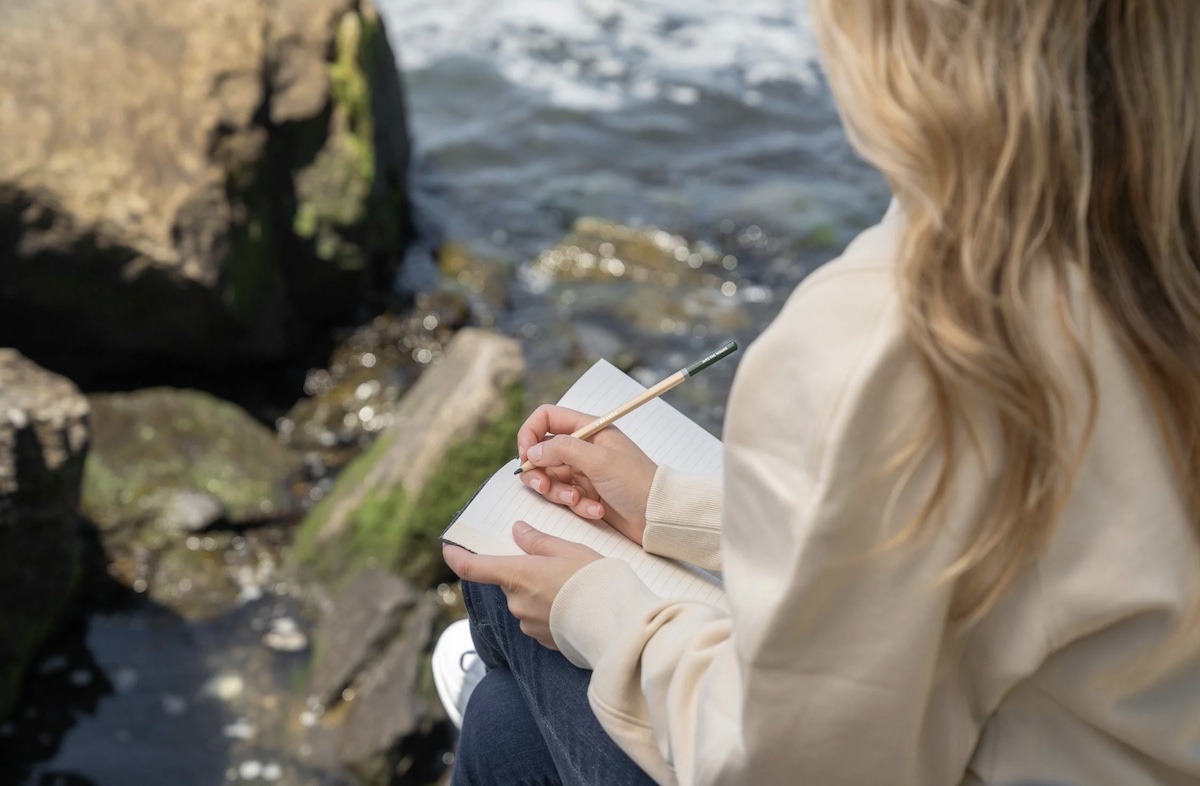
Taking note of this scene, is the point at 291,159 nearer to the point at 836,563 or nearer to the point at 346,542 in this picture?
the point at 346,542

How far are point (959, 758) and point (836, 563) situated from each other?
0.27 metres

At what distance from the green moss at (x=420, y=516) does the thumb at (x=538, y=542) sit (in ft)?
5.74

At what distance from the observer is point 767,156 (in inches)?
265

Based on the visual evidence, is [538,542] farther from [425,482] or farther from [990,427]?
[425,482]

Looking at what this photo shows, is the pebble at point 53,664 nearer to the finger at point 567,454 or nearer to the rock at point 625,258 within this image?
the finger at point 567,454

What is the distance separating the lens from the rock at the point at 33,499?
9.68 ft

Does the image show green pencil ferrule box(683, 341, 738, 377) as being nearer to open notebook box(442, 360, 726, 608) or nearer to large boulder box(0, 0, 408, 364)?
open notebook box(442, 360, 726, 608)

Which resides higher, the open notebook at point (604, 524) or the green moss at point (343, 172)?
the open notebook at point (604, 524)

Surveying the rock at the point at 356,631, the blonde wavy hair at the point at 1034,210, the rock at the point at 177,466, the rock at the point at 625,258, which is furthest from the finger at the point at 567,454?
the rock at the point at 625,258

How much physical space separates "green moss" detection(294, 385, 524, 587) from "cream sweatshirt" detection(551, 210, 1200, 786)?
226cm

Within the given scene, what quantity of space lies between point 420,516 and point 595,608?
199cm

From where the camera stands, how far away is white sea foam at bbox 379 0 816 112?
7602mm

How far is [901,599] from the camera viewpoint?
1.09m

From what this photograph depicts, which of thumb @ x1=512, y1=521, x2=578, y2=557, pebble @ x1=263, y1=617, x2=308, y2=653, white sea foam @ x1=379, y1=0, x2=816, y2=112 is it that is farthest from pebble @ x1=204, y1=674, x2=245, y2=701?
white sea foam @ x1=379, y1=0, x2=816, y2=112
